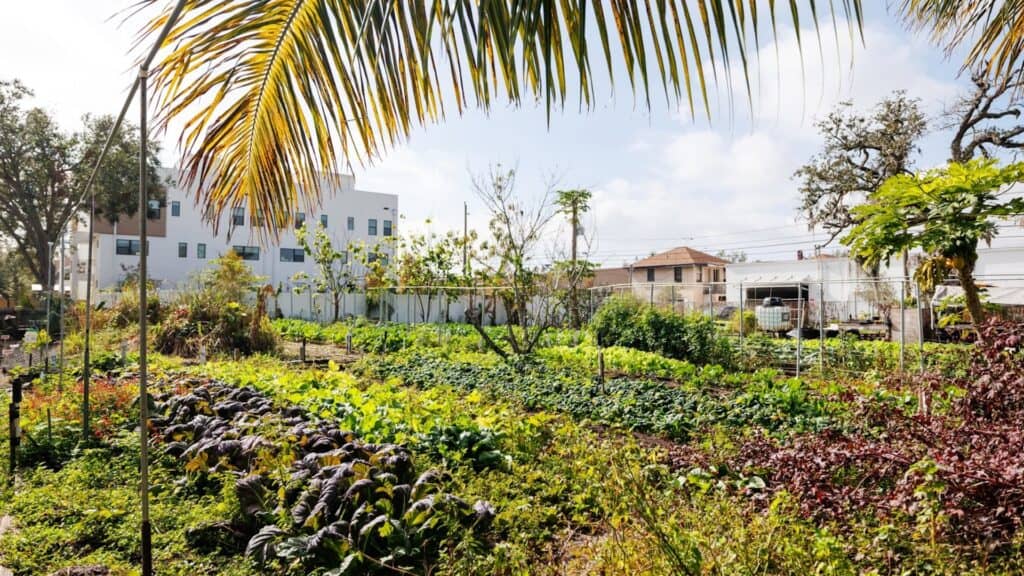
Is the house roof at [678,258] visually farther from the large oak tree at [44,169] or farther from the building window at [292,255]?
the large oak tree at [44,169]

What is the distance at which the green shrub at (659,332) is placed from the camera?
1223 centimetres

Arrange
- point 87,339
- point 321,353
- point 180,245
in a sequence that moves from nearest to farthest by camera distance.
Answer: point 87,339, point 321,353, point 180,245

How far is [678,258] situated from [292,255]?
2913 cm

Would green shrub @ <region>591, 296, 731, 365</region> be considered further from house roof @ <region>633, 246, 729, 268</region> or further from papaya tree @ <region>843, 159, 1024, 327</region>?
house roof @ <region>633, 246, 729, 268</region>

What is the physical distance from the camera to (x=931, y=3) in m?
2.72

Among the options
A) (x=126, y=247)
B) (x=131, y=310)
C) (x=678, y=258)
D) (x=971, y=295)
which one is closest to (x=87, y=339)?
(x=971, y=295)

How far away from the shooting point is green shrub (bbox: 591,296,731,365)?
1223 cm

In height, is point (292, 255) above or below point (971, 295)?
above

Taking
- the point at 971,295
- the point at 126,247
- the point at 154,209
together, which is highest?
the point at 154,209

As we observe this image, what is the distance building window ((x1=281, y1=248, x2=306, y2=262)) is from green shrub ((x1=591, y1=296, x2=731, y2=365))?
112 ft

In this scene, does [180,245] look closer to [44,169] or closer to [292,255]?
[292,255]

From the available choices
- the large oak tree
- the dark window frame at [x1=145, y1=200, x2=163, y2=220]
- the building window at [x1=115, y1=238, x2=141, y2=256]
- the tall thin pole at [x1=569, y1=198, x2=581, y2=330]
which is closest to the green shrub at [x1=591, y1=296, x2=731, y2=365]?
the tall thin pole at [x1=569, y1=198, x2=581, y2=330]

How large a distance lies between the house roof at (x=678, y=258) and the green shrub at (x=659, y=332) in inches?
1308

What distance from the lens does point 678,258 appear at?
159 ft
